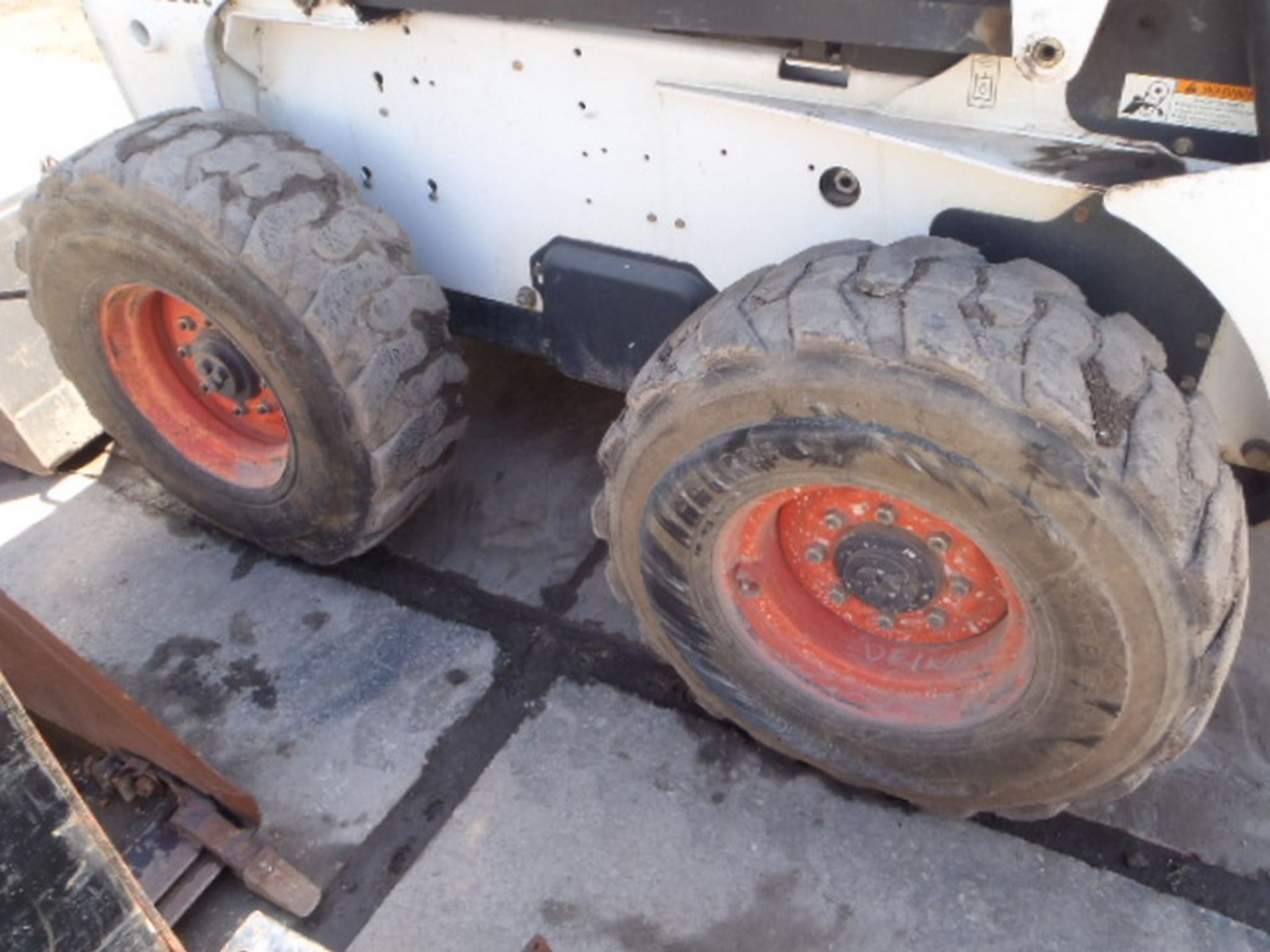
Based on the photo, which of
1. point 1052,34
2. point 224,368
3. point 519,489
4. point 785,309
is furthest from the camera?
point 519,489

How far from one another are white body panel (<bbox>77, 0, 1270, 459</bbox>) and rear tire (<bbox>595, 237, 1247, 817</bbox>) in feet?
0.51

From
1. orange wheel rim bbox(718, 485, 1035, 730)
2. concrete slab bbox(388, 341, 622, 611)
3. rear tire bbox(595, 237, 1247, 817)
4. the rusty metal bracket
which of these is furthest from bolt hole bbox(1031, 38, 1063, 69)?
the rusty metal bracket

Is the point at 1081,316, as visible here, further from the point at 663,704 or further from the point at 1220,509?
Answer: the point at 663,704

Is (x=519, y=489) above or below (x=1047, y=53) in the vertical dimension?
below

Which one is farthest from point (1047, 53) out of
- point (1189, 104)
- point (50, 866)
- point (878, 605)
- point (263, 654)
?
point (263, 654)

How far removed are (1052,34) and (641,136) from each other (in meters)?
0.78

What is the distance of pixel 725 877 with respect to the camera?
2.11m

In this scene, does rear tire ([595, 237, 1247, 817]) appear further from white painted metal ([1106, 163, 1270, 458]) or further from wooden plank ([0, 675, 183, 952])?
wooden plank ([0, 675, 183, 952])

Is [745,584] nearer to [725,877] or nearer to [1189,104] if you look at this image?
[725,877]

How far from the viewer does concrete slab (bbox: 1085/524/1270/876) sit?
210cm

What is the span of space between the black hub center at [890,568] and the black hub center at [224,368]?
1.36 metres

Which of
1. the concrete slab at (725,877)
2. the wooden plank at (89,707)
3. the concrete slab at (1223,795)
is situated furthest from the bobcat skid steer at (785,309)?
the wooden plank at (89,707)

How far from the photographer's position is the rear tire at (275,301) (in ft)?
7.23

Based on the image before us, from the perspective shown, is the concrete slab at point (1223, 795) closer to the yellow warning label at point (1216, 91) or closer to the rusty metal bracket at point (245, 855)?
the yellow warning label at point (1216, 91)
